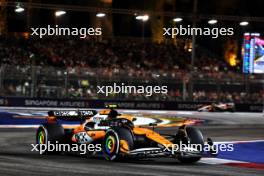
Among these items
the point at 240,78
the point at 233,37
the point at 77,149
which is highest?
the point at 233,37

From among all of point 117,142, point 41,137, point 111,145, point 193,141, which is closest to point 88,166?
point 117,142

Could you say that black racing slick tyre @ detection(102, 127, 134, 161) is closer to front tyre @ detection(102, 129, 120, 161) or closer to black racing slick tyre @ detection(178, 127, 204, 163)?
front tyre @ detection(102, 129, 120, 161)

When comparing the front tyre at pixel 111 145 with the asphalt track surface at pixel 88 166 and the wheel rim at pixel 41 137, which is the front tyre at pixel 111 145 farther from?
the wheel rim at pixel 41 137

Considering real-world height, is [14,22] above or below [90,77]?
above

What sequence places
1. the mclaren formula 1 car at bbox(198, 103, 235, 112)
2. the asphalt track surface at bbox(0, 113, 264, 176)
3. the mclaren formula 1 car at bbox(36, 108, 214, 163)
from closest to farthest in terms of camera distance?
the asphalt track surface at bbox(0, 113, 264, 176), the mclaren formula 1 car at bbox(36, 108, 214, 163), the mclaren formula 1 car at bbox(198, 103, 235, 112)

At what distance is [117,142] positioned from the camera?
42.7 feet

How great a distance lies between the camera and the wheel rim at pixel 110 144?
13172 millimetres

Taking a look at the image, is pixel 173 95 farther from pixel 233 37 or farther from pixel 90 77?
pixel 233 37

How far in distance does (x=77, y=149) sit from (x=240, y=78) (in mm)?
25814

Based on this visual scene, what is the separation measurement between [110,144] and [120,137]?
1.41 feet

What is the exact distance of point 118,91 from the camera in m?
36.1

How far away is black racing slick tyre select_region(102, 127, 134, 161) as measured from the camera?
13.0 meters

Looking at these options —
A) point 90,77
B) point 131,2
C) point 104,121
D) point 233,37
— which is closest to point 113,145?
point 104,121

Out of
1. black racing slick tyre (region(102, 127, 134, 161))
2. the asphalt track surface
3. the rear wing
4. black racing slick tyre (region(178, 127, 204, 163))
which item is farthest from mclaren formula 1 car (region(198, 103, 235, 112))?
black racing slick tyre (region(102, 127, 134, 161))
